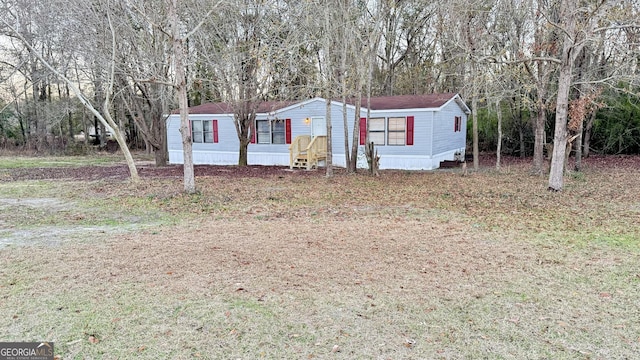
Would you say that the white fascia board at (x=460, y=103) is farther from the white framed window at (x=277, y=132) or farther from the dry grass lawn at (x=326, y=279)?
the dry grass lawn at (x=326, y=279)

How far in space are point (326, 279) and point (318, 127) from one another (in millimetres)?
12247

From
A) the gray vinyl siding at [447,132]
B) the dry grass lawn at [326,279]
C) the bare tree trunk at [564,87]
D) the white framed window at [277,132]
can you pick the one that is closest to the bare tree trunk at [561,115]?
the bare tree trunk at [564,87]

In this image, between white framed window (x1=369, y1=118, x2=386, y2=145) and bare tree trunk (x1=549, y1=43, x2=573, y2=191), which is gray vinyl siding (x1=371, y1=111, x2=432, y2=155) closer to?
white framed window (x1=369, y1=118, x2=386, y2=145)

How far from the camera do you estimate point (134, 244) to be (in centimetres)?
510

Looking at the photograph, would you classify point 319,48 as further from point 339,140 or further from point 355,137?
point 339,140

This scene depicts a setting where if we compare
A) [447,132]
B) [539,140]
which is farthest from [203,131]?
[539,140]

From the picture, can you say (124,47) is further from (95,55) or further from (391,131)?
(391,131)

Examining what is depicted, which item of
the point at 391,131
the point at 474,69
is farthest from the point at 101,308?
the point at 391,131

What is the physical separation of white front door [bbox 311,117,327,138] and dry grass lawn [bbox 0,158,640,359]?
8171 millimetres

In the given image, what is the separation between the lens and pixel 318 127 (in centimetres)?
1571

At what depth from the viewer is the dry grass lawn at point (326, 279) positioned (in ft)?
9.00

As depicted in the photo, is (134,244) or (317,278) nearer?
(317,278)

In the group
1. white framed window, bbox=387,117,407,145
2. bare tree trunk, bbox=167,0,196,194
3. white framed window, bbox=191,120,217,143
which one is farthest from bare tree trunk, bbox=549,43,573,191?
white framed window, bbox=191,120,217,143

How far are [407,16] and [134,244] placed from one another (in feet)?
61.5
